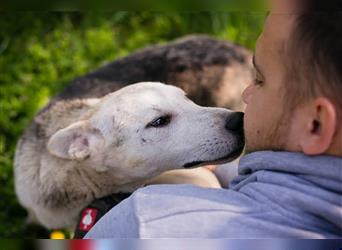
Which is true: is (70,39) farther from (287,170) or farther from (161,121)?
(287,170)

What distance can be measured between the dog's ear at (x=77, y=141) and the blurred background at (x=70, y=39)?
5.00ft

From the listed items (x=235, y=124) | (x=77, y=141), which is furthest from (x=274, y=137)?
(x=77, y=141)

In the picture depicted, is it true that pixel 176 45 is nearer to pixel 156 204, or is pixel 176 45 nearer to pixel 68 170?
pixel 68 170

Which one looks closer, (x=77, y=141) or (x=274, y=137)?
(x=274, y=137)

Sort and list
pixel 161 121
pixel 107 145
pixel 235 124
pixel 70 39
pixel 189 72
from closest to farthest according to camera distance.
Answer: pixel 235 124 → pixel 161 121 → pixel 107 145 → pixel 189 72 → pixel 70 39

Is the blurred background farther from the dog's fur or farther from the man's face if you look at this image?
the man's face

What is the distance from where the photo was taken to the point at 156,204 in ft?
6.47

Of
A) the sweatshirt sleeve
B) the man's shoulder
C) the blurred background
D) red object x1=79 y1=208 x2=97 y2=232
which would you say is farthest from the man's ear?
the blurred background

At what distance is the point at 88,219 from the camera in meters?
2.61

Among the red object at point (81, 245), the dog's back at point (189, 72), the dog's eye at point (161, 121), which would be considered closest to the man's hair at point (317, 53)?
the red object at point (81, 245)

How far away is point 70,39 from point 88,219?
2.52 meters

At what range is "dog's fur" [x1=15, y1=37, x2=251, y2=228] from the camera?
2.65 m

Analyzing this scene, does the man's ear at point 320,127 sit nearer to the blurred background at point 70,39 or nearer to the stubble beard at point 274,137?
the stubble beard at point 274,137

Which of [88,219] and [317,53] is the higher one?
[317,53]
